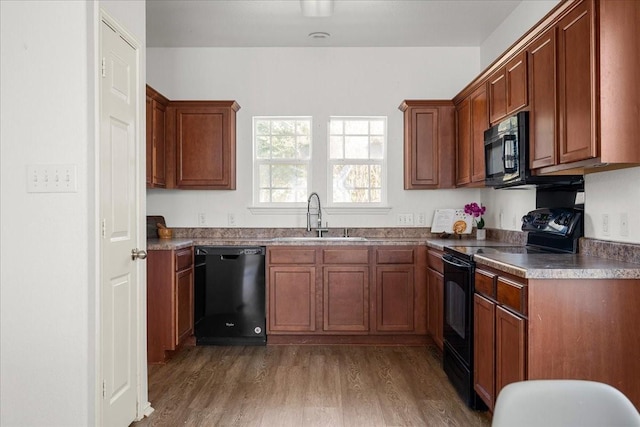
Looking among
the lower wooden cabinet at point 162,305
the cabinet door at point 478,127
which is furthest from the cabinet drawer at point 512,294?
the lower wooden cabinet at point 162,305

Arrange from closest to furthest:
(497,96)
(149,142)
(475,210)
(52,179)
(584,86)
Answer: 1. (52,179)
2. (584,86)
3. (497,96)
4. (149,142)
5. (475,210)

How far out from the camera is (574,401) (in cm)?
101

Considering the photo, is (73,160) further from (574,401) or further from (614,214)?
(614,214)

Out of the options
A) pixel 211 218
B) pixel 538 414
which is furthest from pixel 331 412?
pixel 211 218

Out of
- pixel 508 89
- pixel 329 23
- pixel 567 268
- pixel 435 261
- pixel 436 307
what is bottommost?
pixel 436 307

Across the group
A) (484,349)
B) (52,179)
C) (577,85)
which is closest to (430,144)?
(577,85)

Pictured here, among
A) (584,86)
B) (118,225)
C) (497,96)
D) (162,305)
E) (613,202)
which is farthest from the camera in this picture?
(162,305)

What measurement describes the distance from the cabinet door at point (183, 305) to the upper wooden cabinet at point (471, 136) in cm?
254

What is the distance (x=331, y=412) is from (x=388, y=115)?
117 inches

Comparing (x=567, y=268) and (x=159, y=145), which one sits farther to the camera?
(x=159, y=145)

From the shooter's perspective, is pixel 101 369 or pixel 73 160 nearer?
pixel 73 160

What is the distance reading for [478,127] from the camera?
12.1 ft

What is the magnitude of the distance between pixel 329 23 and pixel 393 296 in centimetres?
245

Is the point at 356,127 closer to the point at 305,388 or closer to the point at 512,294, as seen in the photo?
the point at 305,388
